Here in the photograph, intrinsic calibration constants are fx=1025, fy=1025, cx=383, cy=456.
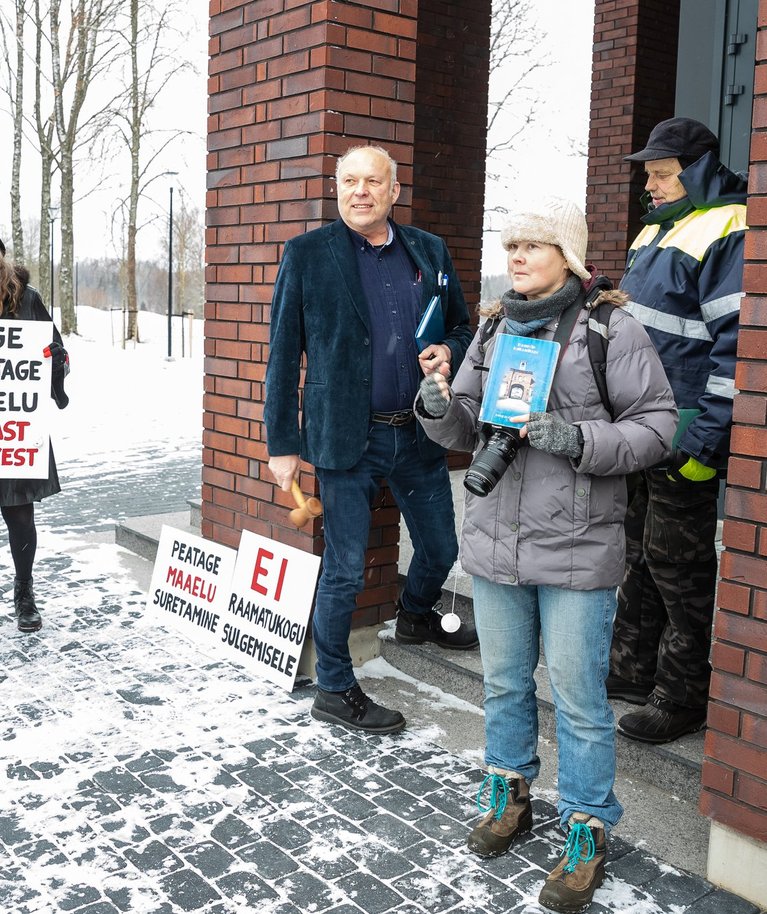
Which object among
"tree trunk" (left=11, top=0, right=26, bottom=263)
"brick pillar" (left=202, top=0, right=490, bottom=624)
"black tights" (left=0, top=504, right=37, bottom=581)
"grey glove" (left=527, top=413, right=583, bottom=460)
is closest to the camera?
"grey glove" (left=527, top=413, right=583, bottom=460)

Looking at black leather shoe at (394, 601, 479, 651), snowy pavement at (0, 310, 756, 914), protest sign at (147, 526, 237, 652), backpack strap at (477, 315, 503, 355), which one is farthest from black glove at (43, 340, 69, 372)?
backpack strap at (477, 315, 503, 355)

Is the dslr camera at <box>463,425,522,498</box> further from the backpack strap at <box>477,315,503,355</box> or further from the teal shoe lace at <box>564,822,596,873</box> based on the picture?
the teal shoe lace at <box>564,822,596,873</box>

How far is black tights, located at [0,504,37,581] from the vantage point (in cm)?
515

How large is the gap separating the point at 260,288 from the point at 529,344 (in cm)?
225

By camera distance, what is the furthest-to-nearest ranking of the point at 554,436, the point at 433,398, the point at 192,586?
1. the point at 192,586
2. the point at 433,398
3. the point at 554,436

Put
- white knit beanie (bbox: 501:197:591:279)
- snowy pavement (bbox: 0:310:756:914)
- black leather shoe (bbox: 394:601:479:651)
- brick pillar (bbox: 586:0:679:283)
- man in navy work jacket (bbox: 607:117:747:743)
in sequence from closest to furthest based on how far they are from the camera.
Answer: white knit beanie (bbox: 501:197:591:279)
snowy pavement (bbox: 0:310:756:914)
man in navy work jacket (bbox: 607:117:747:743)
black leather shoe (bbox: 394:601:479:651)
brick pillar (bbox: 586:0:679:283)

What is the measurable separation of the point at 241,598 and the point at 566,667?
2201mm

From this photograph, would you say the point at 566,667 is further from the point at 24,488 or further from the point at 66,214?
the point at 66,214

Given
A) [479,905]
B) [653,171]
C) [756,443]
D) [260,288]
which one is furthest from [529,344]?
[260,288]

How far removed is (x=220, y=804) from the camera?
3.37 m

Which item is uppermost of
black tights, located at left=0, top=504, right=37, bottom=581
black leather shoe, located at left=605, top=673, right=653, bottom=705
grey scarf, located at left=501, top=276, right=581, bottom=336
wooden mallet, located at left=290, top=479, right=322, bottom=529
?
grey scarf, located at left=501, top=276, right=581, bottom=336

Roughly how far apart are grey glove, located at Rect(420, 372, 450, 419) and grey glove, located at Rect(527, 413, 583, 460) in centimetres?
31

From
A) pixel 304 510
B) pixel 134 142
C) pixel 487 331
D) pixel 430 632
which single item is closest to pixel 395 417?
pixel 304 510

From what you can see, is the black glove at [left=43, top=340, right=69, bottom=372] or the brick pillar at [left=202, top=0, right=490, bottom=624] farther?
the black glove at [left=43, top=340, right=69, bottom=372]
